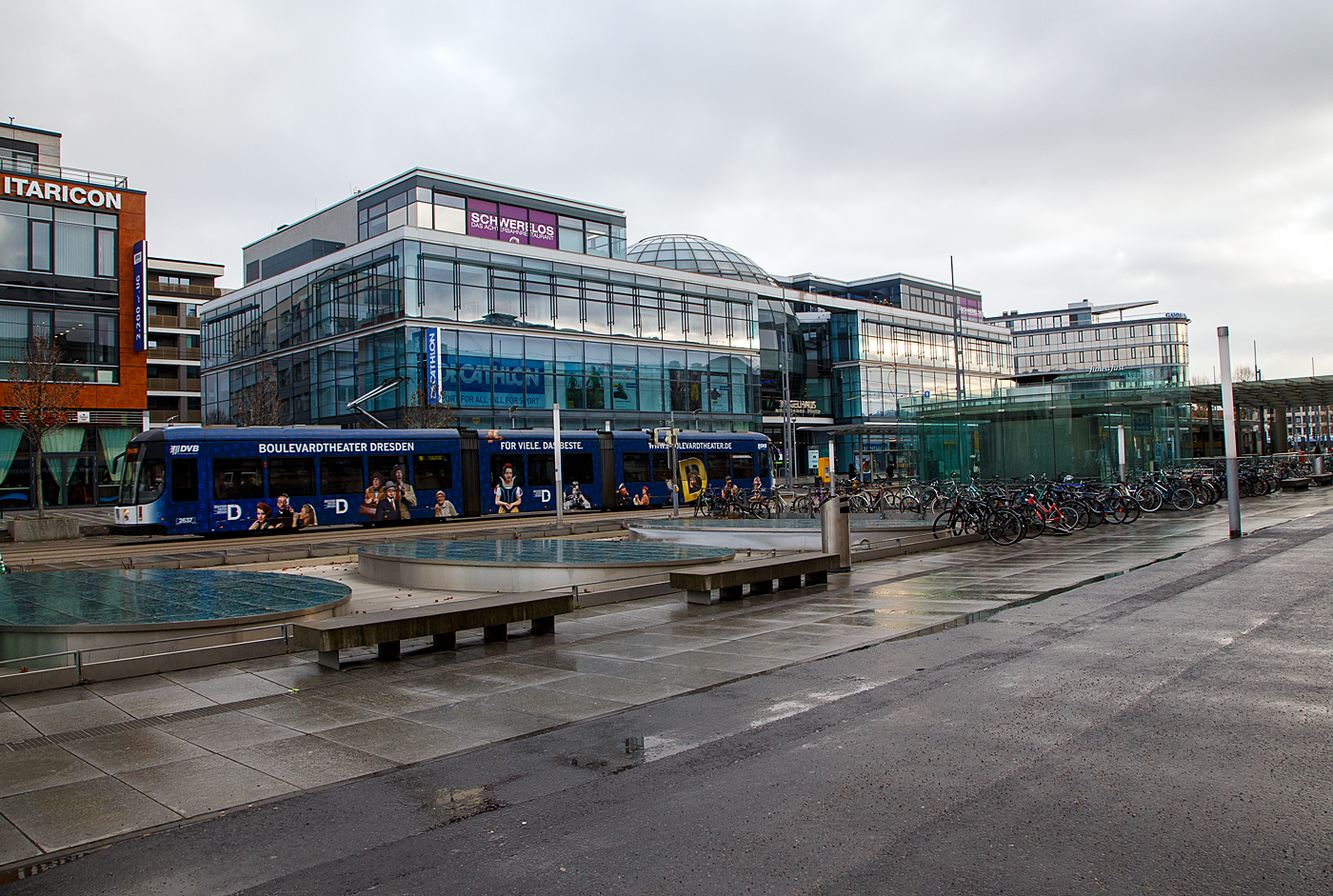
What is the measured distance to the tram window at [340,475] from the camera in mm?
26598

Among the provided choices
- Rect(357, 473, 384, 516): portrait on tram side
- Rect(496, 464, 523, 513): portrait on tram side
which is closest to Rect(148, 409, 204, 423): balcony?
Rect(496, 464, 523, 513): portrait on tram side

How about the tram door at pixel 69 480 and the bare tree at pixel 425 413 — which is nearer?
the tram door at pixel 69 480

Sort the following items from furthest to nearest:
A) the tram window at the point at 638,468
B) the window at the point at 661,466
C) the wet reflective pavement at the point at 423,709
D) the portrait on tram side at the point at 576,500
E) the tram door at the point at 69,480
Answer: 1. the tram door at the point at 69,480
2. the window at the point at 661,466
3. the tram window at the point at 638,468
4. the portrait on tram side at the point at 576,500
5. the wet reflective pavement at the point at 423,709

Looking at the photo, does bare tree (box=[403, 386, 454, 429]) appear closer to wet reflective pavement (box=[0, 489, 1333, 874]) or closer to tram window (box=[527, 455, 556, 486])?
tram window (box=[527, 455, 556, 486])

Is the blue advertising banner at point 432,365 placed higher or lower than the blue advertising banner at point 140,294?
lower

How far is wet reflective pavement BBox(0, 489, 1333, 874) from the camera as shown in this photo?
537 cm

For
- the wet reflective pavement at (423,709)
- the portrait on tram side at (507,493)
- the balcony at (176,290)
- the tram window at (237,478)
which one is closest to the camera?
the wet reflective pavement at (423,709)

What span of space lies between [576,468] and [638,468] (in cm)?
260

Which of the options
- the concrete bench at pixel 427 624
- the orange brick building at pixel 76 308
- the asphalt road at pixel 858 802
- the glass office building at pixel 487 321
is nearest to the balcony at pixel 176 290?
the glass office building at pixel 487 321

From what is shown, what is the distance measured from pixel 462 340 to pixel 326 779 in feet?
136

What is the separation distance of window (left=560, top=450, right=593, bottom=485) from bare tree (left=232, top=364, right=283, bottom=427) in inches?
783

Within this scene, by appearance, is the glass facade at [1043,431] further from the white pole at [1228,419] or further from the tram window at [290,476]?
the tram window at [290,476]

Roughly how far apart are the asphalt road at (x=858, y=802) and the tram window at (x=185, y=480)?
2095 centimetres

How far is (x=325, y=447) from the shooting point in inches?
1048
